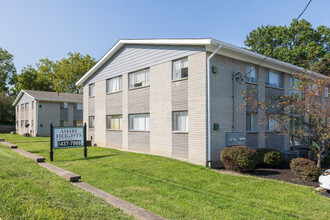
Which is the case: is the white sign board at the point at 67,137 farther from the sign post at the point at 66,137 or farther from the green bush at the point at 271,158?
the green bush at the point at 271,158

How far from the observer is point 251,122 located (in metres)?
13.7

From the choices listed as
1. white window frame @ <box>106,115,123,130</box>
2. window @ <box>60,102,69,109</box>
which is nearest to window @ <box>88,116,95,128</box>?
white window frame @ <box>106,115,123,130</box>

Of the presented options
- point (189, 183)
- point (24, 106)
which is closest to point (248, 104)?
point (189, 183)

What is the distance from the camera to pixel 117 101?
17688mm

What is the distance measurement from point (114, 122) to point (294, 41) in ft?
87.4

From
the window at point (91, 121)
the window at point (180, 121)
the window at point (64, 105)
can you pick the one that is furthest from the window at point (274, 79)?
the window at point (64, 105)

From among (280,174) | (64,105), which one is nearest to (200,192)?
(280,174)

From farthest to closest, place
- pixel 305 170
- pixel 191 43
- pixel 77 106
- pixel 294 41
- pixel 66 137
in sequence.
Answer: pixel 77 106
pixel 294 41
pixel 66 137
pixel 191 43
pixel 305 170

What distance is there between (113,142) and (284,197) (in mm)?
12935

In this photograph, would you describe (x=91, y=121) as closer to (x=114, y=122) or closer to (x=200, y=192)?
(x=114, y=122)

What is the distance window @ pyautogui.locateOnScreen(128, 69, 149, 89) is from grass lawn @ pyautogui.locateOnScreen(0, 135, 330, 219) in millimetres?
6056

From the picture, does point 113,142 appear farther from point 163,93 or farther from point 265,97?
point 265,97

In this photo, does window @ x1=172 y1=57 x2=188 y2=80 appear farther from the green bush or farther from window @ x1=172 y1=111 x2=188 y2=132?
the green bush

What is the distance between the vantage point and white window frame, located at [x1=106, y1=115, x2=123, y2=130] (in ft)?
57.6
